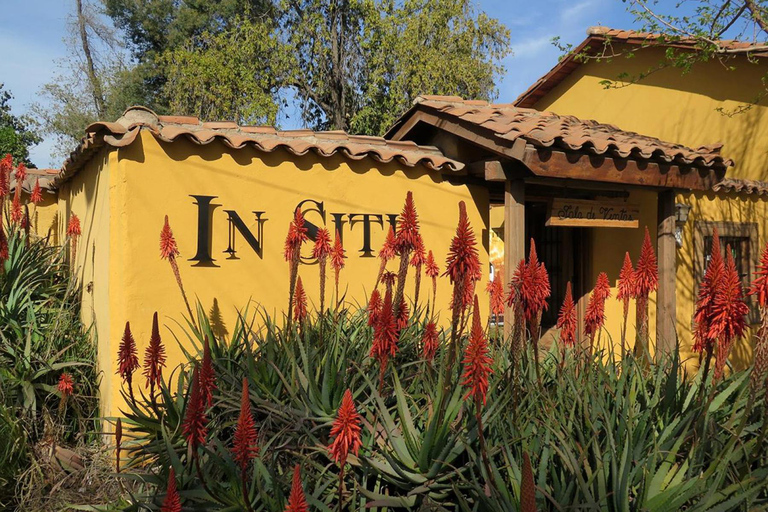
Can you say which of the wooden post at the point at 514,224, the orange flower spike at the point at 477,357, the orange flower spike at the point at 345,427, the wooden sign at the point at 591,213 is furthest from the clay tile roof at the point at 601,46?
the orange flower spike at the point at 345,427

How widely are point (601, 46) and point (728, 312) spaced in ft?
31.8

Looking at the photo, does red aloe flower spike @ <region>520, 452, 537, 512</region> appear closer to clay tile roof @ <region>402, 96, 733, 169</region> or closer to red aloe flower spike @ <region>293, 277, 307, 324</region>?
red aloe flower spike @ <region>293, 277, 307, 324</region>

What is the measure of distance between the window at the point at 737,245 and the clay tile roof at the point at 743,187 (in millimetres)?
482

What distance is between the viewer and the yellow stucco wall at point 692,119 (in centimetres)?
808

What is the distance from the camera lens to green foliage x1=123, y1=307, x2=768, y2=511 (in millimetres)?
2389

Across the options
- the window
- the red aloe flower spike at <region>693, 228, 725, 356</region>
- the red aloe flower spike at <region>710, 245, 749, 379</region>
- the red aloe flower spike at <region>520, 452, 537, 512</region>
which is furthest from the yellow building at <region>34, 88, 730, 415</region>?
the red aloe flower spike at <region>520, 452, 537, 512</region>

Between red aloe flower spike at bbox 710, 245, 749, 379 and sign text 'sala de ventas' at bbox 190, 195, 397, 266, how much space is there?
11.2 feet

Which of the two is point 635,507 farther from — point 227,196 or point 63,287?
point 63,287

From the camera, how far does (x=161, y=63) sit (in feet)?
76.8

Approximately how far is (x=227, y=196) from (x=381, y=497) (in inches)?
135

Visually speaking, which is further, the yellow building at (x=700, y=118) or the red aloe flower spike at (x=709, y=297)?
the yellow building at (x=700, y=118)

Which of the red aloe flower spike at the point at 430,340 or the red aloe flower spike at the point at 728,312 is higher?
the red aloe flower spike at the point at 728,312

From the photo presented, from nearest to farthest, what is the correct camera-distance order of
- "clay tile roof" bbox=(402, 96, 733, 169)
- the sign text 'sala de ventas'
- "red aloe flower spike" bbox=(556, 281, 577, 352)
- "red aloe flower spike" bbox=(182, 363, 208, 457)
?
"red aloe flower spike" bbox=(182, 363, 208, 457)
"red aloe flower spike" bbox=(556, 281, 577, 352)
the sign text 'sala de ventas'
"clay tile roof" bbox=(402, 96, 733, 169)

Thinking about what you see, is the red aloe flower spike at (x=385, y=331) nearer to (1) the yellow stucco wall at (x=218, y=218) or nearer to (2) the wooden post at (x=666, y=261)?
(1) the yellow stucco wall at (x=218, y=218)
